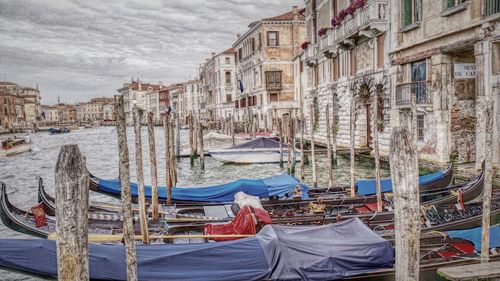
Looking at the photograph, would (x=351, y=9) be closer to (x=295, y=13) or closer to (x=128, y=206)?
(x=128, y=206)

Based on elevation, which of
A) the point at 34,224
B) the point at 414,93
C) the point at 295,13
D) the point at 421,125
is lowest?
the point at 34,224

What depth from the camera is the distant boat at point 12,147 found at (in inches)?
1011

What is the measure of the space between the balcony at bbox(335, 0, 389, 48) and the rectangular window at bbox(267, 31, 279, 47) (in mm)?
14910

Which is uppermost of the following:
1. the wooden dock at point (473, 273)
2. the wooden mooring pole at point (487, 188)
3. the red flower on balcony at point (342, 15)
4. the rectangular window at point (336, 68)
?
the red flower on balcony at point (342, 15)

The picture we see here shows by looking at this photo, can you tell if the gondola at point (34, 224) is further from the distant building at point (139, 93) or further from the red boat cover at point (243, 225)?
the distant building at point (139, 93)

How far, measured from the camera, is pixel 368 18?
533 inches

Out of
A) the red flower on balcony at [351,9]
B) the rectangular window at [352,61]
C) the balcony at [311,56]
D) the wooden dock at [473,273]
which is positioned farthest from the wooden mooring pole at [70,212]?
the balcony at [311,56]

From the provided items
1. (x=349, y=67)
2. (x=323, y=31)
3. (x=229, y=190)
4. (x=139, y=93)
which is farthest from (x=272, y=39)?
(x=139, y=93)

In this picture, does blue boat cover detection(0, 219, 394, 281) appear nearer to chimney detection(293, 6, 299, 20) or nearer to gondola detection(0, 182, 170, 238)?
gondola detection(0, 182, 170, 238)

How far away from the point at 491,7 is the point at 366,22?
5.20 metres

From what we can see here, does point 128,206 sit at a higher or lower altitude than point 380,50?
lower

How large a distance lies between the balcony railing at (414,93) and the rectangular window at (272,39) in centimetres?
1918

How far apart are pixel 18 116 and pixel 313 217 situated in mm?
79146

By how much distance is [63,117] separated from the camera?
128 meters
